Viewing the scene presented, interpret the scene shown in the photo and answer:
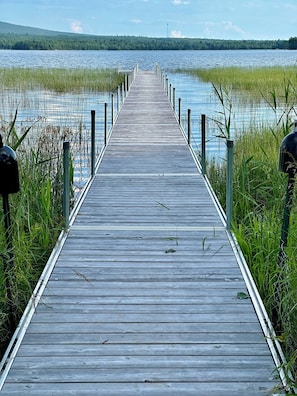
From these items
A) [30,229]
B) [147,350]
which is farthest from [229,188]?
[147,350]

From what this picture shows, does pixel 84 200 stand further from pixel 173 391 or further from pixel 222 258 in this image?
pixel 173 391

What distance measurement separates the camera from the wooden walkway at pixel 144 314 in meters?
2.48

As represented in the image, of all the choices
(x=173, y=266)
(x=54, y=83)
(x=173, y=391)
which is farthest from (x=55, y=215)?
(x=54, y=83)

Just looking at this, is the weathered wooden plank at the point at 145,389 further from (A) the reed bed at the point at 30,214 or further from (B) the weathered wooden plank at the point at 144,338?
(A) the reed bed at the point at 30,214

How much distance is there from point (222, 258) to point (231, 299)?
A: 2.21 feet

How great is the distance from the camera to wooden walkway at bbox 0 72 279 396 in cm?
248

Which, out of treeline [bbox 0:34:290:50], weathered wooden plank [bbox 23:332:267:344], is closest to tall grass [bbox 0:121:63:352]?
weathered wooden plank [bbox 23:332:267:344]

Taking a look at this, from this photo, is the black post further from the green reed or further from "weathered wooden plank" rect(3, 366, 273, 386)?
the green reed

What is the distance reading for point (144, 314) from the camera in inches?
122

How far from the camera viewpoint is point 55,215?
202 inches

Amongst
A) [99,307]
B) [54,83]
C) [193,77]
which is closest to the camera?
[99,307]

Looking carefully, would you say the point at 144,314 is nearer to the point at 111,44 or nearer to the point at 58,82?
the point at 58,82

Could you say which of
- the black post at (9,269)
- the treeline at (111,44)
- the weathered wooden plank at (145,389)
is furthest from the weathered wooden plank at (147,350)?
the treeline at (111,44)

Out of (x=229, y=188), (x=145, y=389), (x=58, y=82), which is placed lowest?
(x=145, y=389)
